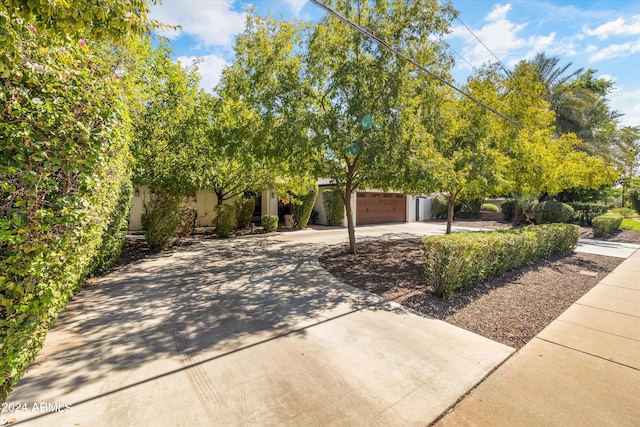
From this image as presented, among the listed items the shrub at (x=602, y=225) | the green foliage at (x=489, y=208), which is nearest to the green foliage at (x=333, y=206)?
the shrub at (x=602, y=225)

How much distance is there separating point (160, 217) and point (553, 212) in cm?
1983

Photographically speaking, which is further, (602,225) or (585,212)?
(585,212)

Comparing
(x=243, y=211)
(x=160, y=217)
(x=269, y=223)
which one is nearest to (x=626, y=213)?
(x=269, y=223)

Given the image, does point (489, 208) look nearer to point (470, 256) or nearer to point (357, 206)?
point (357, 206)

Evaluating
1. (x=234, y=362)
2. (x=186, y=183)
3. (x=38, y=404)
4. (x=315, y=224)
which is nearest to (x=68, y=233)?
(x=38, y=404)

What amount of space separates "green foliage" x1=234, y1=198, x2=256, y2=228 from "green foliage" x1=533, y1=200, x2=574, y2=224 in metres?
16.6

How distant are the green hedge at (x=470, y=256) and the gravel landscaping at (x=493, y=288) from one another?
0.70 ft

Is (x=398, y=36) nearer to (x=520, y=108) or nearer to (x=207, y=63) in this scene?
(x=520, y=108)

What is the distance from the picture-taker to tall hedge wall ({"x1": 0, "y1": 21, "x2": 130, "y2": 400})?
216 centimetres

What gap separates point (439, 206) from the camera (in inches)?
939

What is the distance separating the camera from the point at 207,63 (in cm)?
970

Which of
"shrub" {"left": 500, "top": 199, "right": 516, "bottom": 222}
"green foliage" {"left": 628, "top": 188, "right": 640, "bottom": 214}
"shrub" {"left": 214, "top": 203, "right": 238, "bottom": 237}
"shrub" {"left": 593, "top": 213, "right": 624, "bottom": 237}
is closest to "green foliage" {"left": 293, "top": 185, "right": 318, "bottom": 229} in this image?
"shrub" {"left": 214, "top": 203, "right": 238, "bottom": 237}

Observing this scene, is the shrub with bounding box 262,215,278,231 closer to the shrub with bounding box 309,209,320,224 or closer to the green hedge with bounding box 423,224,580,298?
the shrub with bounding box 309,209,320,224

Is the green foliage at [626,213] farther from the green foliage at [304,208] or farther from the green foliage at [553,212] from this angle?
the green foliage at [304,208]
